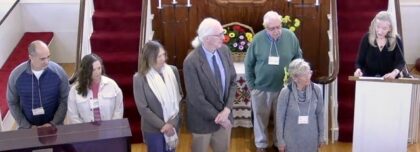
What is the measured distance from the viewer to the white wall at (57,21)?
28.7 ft

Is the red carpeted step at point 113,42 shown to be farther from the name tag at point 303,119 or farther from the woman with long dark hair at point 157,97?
the name tag at point 303,119

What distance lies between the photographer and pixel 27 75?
507 cm

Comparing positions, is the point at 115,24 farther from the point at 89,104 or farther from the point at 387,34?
the point at 387,34

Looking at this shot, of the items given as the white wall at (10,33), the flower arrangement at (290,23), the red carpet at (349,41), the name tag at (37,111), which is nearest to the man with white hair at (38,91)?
the name tag at (37,111)

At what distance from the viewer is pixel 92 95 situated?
5070 millimetres

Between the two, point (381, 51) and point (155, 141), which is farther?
point (381, 51)

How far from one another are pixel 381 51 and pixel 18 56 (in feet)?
15.8

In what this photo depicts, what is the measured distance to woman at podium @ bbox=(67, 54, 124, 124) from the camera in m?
4.97

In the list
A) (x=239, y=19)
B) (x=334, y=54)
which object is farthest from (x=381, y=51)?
(x=239, y=19)

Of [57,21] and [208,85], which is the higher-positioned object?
[57,21]

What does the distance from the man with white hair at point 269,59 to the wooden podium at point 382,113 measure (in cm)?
86

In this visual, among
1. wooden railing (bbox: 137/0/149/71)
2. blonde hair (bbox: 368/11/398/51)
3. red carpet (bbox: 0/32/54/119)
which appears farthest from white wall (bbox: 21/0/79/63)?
blonde hair (bbox: 368/11/398/51)

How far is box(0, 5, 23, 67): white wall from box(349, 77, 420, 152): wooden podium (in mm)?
4736

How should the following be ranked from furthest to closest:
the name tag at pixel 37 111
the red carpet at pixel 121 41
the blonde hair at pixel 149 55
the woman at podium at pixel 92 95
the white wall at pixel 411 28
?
the white wall at pixel 411 28 < the red carpet at pixel 121 41 < the name tag at pixel 37 111 < the woman at podium at pixel 92 95 < the blonde hair at pixel 149 55
